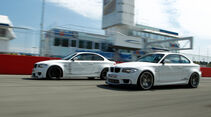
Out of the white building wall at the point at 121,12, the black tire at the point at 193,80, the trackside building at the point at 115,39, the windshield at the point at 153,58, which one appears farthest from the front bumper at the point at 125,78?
the white building wall at the point at 121,12

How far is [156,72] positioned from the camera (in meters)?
6.99

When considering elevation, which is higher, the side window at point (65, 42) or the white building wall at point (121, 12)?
the white building wall at point (121, 12)

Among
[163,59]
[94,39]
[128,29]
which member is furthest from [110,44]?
[128,29]

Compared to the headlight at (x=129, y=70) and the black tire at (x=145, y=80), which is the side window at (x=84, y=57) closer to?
the headlight at (x=129, y=70)

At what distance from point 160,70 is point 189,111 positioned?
125 inches

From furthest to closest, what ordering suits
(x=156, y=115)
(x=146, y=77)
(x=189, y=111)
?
1. (x=146, y=77)
2. (x=189, y=111)
3. (x=156, y=115)

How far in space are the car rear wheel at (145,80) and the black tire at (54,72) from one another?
3.98 metres

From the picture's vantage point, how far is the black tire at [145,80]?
6.62 metres

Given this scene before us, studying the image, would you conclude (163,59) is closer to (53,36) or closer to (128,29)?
(53,36)

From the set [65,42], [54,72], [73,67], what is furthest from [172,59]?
[65,42]

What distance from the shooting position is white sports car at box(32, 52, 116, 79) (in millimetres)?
8922

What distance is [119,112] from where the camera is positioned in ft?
12.0

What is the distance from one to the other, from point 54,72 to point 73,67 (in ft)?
2.86

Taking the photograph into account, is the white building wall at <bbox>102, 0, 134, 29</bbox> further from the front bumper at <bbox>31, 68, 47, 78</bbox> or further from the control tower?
the front bumper at <bbox>31, 68, 47, 78</bbox>
